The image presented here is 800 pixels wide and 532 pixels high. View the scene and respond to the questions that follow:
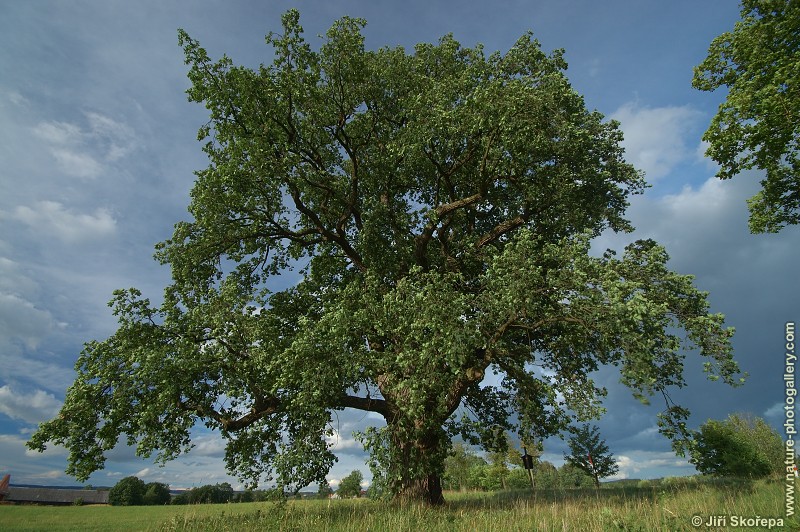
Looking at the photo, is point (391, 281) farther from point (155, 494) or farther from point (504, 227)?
point (155, 494)

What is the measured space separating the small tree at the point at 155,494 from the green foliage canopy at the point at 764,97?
306 feet

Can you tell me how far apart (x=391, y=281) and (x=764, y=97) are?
17331 millimetres

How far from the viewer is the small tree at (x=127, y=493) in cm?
7175

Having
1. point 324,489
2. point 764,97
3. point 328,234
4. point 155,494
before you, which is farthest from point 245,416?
point 155,494

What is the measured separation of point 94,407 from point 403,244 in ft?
45.7

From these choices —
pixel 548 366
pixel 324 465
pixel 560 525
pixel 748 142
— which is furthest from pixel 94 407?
pixel 748 142

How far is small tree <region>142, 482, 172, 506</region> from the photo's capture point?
7544cm

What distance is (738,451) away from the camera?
41.2 metres

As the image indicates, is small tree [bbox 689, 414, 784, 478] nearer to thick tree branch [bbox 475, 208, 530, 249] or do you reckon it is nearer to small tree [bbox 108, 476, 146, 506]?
thick tree branch [bbox 475, 208, 530, 249]

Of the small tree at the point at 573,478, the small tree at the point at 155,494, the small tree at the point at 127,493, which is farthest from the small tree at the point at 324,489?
the small tree at the point at 155,494

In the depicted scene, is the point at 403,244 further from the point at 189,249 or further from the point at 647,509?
the point at 647,509

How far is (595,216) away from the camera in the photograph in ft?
59.3

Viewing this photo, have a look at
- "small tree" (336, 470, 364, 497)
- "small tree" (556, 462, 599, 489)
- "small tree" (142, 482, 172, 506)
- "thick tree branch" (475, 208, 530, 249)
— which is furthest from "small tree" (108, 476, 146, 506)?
"thick tree branch" (475, 208, 530, 249)

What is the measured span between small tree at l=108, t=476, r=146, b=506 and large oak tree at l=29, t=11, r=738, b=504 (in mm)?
74305
